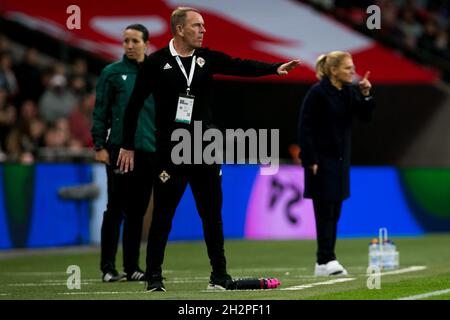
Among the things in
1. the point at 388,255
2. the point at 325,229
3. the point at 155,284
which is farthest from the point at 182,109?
the point at 388,255

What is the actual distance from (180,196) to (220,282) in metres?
0.79

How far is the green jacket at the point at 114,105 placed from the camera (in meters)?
12.8

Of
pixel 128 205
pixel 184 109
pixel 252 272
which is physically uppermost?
pixel 184 109

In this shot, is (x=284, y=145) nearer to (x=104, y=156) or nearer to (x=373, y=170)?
(x=373, y=170)

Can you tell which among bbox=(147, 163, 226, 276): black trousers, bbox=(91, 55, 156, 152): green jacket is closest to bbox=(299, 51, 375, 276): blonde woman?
bbox=(91, 55, 156, 152): green jacket

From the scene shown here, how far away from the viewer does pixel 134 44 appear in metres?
12.9

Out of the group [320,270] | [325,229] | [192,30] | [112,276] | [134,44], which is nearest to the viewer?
[192,30]

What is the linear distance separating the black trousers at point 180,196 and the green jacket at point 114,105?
188 centimetres

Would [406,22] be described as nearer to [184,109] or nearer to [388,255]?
[388,255]

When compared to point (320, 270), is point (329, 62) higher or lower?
higher

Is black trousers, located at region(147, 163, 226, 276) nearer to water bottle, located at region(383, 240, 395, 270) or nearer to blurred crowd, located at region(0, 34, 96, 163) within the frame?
water bottle, located at region(383, 240, 395, 270)

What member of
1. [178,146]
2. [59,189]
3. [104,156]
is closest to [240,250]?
[59,189]

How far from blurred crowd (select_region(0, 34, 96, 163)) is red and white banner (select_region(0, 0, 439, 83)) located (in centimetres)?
66

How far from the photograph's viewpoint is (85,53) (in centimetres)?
2669
